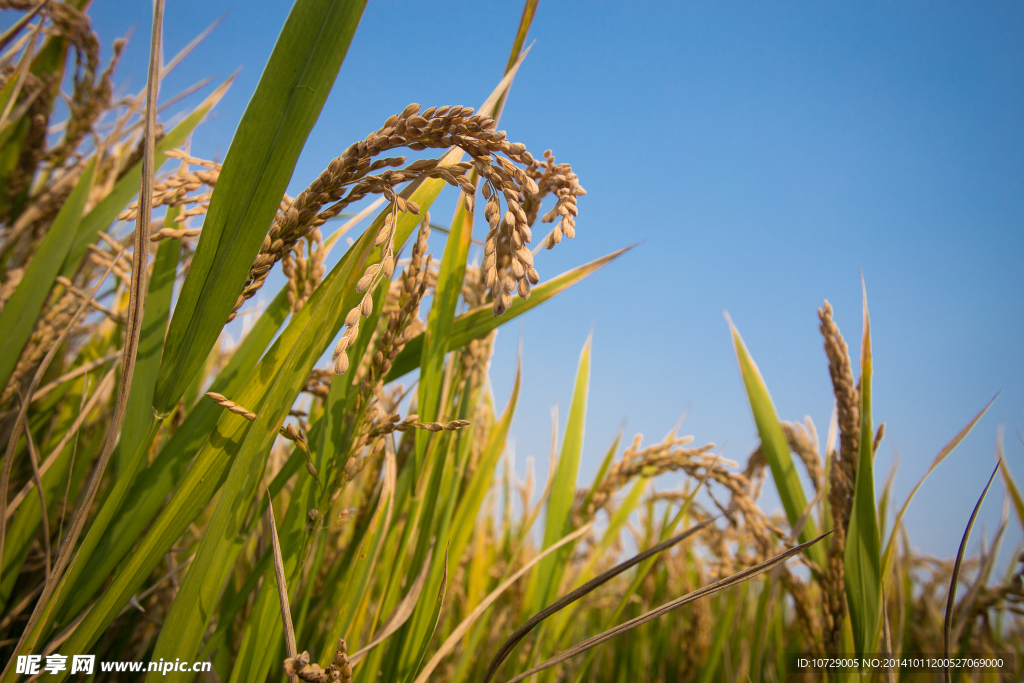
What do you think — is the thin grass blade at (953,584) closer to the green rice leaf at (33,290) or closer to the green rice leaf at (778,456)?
the green rice leaf at (778,456)

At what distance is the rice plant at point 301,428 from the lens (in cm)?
59

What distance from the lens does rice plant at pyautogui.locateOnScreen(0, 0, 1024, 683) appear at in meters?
0.59

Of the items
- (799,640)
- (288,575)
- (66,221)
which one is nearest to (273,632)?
(288,575)

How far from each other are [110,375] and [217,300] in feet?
2.64

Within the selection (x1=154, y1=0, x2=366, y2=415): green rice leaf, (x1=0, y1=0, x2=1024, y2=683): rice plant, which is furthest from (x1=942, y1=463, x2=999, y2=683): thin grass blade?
(x1=154, y1=0, x2=366, y2=415): green rice leaf

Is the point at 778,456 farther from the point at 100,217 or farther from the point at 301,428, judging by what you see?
the point at 100,217

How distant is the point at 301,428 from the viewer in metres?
1.00

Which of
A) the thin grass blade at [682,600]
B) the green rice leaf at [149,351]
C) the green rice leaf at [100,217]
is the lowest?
the thin grass blade at [682,600]

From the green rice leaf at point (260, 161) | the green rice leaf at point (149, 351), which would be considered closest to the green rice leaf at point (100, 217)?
the green rice leaf at point (149, 351)

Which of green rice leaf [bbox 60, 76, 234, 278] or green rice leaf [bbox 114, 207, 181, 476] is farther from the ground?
green rice leaf [bbox 60, 76, 234, 278]

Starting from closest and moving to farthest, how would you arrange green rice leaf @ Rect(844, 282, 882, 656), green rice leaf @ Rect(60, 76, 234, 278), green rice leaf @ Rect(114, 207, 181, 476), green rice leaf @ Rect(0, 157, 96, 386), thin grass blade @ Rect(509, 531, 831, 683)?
1. thin grass blade @ Rect(509, 531, 831, 683)
2. green rice leaf @ Rect(114, 207, 181, 476)
3. green rice leaf @ Rect(0, 157, 96, 386)
4. green rice leaf @ Rect(844, 282, 882, 656)
5. green rice leaf @ Rect(60, 76, 234, 278)

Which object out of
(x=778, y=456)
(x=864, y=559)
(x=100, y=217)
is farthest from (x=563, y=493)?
(x=100, y=217)

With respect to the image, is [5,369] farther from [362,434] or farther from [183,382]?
[362,434]

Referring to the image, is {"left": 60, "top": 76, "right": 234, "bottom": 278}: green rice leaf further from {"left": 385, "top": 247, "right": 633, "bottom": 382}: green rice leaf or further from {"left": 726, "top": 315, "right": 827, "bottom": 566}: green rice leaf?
{"left": 726, "top": 315, "right": 827, "bottom": 566}: green rice leaf
